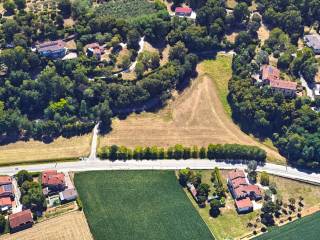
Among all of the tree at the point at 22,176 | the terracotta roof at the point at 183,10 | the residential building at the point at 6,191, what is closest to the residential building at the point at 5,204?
the residential building at the point at 6,191

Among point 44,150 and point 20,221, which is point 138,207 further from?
point 44,150

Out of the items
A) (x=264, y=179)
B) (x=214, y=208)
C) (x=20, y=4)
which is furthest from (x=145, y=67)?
(x=214, y=208)

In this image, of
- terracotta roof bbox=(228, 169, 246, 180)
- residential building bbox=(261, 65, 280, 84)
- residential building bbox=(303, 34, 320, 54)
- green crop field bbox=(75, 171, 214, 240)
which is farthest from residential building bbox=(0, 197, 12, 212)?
residential building bbox=(303, 34, 320, 54)

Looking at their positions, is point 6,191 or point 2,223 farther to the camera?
point 6,191

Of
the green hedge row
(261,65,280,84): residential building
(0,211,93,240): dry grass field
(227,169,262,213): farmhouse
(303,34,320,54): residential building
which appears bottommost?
(0,211,93,240): dry grass field

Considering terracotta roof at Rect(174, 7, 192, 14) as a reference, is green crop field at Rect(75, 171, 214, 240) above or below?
below

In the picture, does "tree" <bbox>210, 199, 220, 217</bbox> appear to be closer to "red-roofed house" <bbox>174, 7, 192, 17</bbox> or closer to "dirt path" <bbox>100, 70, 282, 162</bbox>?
"dirt path" <bbox>100, 70, 282, 162</bbox>

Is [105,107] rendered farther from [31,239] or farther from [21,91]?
[31,239]

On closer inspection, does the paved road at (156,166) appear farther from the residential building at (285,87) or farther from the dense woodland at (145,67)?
the residential building at (285,87)
